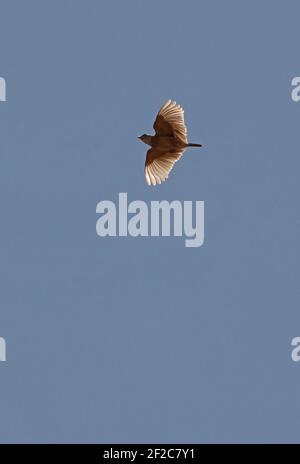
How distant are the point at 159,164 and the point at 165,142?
1.41ft

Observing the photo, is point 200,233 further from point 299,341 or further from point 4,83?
point 4,83

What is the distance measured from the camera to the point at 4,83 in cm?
1712

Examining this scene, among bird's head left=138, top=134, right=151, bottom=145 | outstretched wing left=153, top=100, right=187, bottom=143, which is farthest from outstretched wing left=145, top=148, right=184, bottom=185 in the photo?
outstretched wing left=153, top=100, right=187, bottom=143

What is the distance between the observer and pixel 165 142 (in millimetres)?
14977

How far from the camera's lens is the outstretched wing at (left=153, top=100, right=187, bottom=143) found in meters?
14.8

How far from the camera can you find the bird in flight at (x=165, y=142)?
48.5ft

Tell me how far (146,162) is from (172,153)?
0.44m
